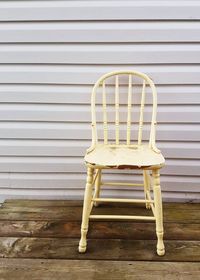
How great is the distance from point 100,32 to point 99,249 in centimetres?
125

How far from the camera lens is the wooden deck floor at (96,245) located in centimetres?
128

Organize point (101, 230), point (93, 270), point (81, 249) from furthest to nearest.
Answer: point (101, 230), point (81, 249), point (93, 270)

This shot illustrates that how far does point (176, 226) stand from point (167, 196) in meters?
0.31

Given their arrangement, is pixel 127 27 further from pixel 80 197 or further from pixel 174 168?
pixel 80 197

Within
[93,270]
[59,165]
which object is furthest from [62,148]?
[93,270]

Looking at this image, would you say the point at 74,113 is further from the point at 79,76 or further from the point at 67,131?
the point at 79,76

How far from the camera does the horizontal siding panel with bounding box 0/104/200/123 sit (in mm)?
1760

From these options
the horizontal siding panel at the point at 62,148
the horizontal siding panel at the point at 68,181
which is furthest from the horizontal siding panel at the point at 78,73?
the horizontal siding panel at the point at 68,181

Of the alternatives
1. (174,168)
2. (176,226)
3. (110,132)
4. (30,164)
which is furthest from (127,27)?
(176,226)

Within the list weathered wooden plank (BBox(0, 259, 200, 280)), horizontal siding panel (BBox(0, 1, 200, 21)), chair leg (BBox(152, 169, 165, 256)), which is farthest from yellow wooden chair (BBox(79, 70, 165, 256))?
horizontal siding panel (BBox(0, 1, 200, 21))

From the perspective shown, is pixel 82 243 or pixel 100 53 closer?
pixel 82 243

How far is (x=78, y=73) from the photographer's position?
5.68 ft

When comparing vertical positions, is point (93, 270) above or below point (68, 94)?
below

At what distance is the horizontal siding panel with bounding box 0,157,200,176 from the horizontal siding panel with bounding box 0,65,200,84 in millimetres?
532
